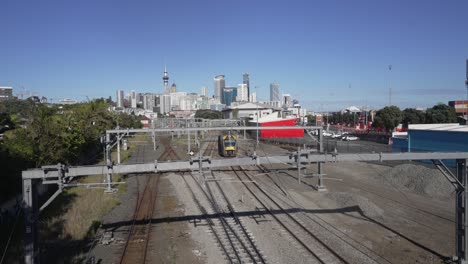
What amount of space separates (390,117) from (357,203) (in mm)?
49606

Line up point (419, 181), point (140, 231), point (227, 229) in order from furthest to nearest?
point (419, 181)
point (140, 231)
point (227, 229)

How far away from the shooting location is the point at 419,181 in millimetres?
25078

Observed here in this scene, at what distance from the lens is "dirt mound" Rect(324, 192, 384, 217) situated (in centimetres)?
1886

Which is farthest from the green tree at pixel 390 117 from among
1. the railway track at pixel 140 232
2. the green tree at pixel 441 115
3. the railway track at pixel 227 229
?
the railway track at pixel 140 232

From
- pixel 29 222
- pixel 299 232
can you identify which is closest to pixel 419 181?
pixel 299 232

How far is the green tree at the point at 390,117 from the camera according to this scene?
6494 centimetres

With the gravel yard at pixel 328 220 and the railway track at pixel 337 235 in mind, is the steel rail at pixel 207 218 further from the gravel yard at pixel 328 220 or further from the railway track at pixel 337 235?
the railway track at pixel 337 235

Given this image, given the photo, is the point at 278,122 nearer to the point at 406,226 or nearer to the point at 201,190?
the point at 201,190

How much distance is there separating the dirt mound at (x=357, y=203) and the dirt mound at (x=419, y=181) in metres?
5.55

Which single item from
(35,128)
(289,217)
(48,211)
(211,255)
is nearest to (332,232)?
(289,217)

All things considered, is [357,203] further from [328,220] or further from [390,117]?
[390,117]

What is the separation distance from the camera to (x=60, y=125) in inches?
962

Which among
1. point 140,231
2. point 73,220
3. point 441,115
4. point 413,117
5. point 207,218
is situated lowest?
point 140,231

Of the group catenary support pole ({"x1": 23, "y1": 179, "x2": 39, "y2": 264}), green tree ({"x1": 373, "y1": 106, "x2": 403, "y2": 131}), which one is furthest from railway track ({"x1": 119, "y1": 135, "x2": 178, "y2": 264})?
green tree ({"x1": 373, "y1": 106, "x2": 403, "y2": 131})
